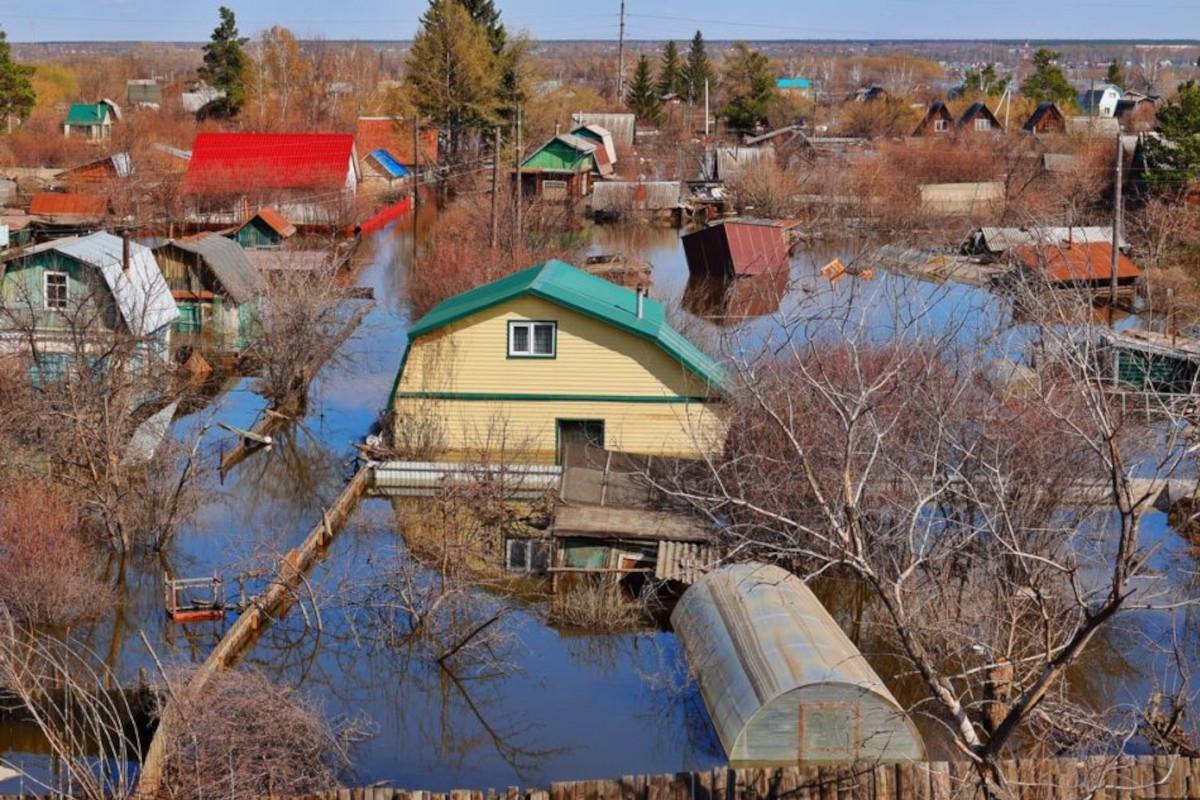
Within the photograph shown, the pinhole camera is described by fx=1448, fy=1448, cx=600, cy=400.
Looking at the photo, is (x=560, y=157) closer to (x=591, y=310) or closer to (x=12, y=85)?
(x=12, y=85)

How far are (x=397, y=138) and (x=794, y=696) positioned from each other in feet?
223

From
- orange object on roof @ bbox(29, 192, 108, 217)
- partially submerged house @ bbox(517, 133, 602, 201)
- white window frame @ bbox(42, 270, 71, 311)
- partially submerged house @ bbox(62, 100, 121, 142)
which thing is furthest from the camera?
partially submerged house @ bbox(62, 100, 121, 142)

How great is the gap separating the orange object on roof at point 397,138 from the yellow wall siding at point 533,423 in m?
51.8

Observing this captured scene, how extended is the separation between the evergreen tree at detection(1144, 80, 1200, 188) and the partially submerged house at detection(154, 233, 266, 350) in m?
33.2

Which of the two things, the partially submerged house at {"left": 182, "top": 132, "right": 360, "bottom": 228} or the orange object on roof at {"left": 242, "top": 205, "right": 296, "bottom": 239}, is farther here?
the partially submerged house at {"left": 182, "top": 132, "right": 360, "bottom": 228}

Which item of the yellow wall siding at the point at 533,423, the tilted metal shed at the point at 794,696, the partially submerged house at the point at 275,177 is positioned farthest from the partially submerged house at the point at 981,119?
the tilted metal shed at the point at 794,696

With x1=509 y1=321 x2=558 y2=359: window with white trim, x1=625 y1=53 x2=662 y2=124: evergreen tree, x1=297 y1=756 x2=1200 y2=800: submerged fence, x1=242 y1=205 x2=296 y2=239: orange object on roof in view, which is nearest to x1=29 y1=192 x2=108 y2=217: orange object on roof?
x1=242 y1=205 x2=296 y2=239: orange object on roof

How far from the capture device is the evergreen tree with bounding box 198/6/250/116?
8131 cm

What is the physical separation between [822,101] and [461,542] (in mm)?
110729

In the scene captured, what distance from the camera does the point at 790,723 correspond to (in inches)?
521

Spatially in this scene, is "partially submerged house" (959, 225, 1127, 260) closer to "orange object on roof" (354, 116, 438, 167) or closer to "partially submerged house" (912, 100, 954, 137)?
"orange object on roof" (354, 116, 438, 167)

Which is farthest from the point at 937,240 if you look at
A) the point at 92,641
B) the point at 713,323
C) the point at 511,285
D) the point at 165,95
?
the point at 165,95

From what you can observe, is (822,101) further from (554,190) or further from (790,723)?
(790,723)

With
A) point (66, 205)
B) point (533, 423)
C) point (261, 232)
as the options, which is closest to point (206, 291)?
point (261, 232)
